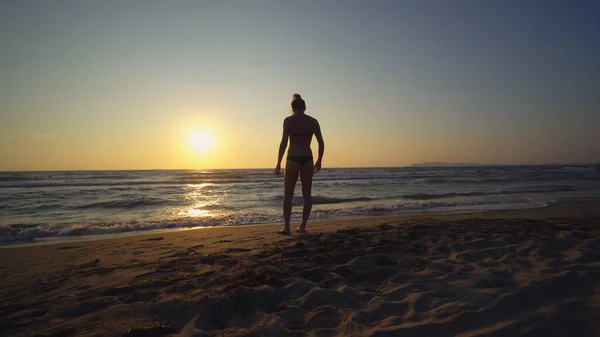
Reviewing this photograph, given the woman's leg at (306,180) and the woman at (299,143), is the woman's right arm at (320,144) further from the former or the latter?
the woman's leg at (306,180)

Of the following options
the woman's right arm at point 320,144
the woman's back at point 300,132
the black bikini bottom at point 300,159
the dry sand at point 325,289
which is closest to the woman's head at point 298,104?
the woman's back at point 300,132

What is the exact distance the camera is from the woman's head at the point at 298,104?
5.52 m

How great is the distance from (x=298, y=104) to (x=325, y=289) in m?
→ 3.55

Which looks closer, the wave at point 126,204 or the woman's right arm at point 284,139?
the woman's right arm at point 284,139

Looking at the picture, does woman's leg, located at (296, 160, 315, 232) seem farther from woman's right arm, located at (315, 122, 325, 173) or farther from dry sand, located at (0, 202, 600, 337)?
dry sand, located at (0, 202, 600, 337)

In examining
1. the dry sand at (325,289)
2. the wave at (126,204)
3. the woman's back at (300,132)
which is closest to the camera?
the dry sand at (325,289)

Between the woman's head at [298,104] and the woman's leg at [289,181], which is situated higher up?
the woman's head at [298,104]

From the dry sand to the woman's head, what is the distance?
2.24 m

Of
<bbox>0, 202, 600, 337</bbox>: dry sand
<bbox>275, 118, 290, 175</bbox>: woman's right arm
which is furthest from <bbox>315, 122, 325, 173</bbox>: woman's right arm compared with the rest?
<bbox>0, 202, 600, 337</bbox>: dry sand

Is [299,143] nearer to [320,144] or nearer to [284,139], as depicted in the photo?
[284,139]

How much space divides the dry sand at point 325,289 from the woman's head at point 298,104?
2.24m

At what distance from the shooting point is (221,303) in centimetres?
240

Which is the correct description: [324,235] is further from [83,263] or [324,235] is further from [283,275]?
[83,263]

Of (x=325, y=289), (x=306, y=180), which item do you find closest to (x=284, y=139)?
(x=306, y=180)
